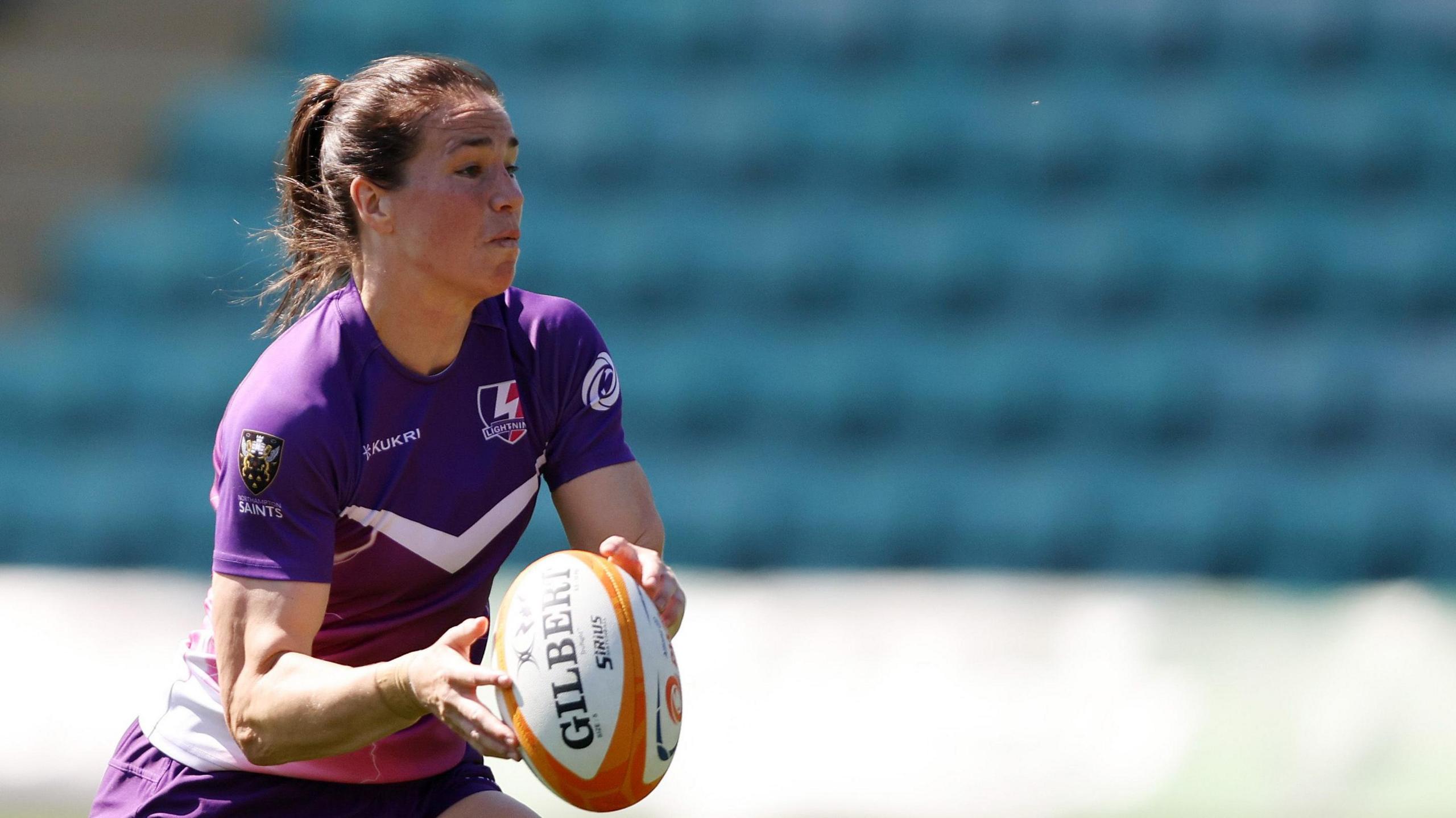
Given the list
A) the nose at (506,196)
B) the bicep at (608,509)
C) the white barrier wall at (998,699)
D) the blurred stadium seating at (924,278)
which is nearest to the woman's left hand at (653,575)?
the bicep at (608,509)

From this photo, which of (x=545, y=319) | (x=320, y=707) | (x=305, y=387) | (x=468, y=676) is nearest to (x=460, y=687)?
(x=468, y=676)

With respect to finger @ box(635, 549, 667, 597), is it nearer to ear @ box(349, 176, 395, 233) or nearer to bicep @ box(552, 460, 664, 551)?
bicep @ box(552, 460, 664, 551)

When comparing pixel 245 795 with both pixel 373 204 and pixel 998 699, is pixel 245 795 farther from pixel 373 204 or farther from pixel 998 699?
pixel 998 699

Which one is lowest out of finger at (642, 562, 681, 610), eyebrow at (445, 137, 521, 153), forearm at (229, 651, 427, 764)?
forearm at (229, 651, 427, 764)

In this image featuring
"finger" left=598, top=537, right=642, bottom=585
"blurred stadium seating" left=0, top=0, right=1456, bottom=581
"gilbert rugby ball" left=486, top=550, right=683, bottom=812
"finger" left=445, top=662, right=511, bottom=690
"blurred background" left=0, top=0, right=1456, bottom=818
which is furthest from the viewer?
"blurred stadium seating" left=0, top=0, right=1456, bottom=581

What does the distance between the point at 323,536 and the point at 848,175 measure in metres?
4.16

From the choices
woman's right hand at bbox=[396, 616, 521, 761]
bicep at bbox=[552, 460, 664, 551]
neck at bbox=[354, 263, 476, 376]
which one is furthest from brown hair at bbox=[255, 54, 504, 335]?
woman's right hand at bbox=[396, 616, 521, 761]

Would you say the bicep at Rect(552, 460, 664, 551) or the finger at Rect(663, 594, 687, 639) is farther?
the bicep at Rect(552, 460, 664, 551)

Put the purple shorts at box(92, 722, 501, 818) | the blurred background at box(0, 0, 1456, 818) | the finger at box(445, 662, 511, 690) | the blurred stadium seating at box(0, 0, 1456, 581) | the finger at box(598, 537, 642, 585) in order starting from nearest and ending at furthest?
1. the finger at box(445, 662, 511, 690)
2. the finger at box(598, 537, 642, 585)
3. the purple shorts at box(92, 722, 501, 818)
4. the blurred background at box(0, 0, 1456, 818)
5. the blurred stadium seating at box(0, 0, 1456, 581)

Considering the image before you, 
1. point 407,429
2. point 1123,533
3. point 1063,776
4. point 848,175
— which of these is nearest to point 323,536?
point 407,429

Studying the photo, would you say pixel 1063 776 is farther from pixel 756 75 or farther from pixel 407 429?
pixel 756 75

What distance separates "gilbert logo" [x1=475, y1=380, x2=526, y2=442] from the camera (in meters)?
2.18

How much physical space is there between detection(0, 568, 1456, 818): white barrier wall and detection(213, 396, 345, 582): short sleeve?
2229 millimetres

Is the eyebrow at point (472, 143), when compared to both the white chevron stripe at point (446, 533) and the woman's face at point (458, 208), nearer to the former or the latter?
the woman's face at point (458, 208)
